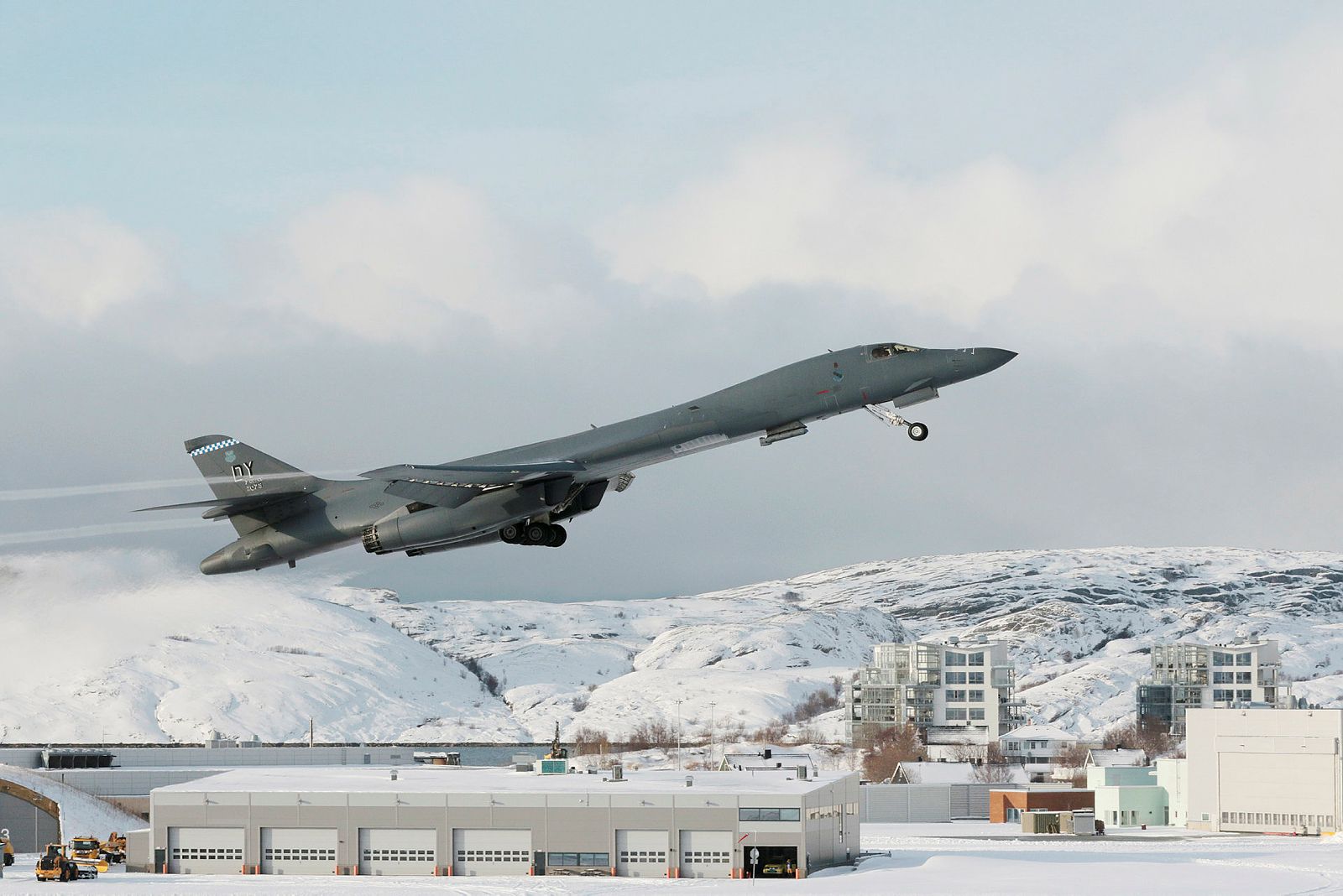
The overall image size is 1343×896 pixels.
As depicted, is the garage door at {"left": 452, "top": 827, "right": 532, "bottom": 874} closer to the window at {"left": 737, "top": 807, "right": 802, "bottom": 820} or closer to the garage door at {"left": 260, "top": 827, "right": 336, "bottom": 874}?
the garage door at {"left": 260, "top": 827, "right": 336, "bottom": 874}

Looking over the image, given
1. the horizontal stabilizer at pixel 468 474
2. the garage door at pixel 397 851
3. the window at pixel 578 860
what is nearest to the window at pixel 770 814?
the window at pixel 578 860

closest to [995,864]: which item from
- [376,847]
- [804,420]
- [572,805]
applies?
[572,805]

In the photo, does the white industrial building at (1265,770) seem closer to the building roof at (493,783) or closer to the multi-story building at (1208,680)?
the building roof at (493,783)

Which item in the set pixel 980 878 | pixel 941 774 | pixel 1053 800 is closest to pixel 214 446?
pixel 980 878

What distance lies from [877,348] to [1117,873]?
42.0m

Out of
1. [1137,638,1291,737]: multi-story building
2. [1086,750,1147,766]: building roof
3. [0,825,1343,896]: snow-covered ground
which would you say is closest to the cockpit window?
[0,825,1343,896]: snow-covered ground

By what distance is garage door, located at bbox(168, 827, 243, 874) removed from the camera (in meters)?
78.2

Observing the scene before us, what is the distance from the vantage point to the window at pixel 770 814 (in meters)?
76.6

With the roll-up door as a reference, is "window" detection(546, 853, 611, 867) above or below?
above

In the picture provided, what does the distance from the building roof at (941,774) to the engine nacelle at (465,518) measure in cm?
9104

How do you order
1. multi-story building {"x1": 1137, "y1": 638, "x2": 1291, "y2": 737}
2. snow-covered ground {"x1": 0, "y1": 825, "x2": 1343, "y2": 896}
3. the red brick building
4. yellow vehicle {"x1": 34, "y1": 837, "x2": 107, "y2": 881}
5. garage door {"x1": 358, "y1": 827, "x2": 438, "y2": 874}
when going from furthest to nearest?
1. multi-story building {"x1": 1137, "y1": 638, "x2": 1291, "y2": 737}
2. the red brick building
3. garage door {"x1": 358, "y1": 827, "x2": 438, "y2": 874}
4. yellow vehicle {"x1": 34, "y1": 837, "x2": 107, "y2": 881}
5. snow-covered ground {"x1": 0, "y1": 825, "x2": 1343, "y2": 896}

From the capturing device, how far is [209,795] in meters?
78.8

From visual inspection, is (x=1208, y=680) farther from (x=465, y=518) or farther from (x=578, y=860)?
(x=465, y=518)

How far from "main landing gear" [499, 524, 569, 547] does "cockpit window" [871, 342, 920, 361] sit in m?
11.8
